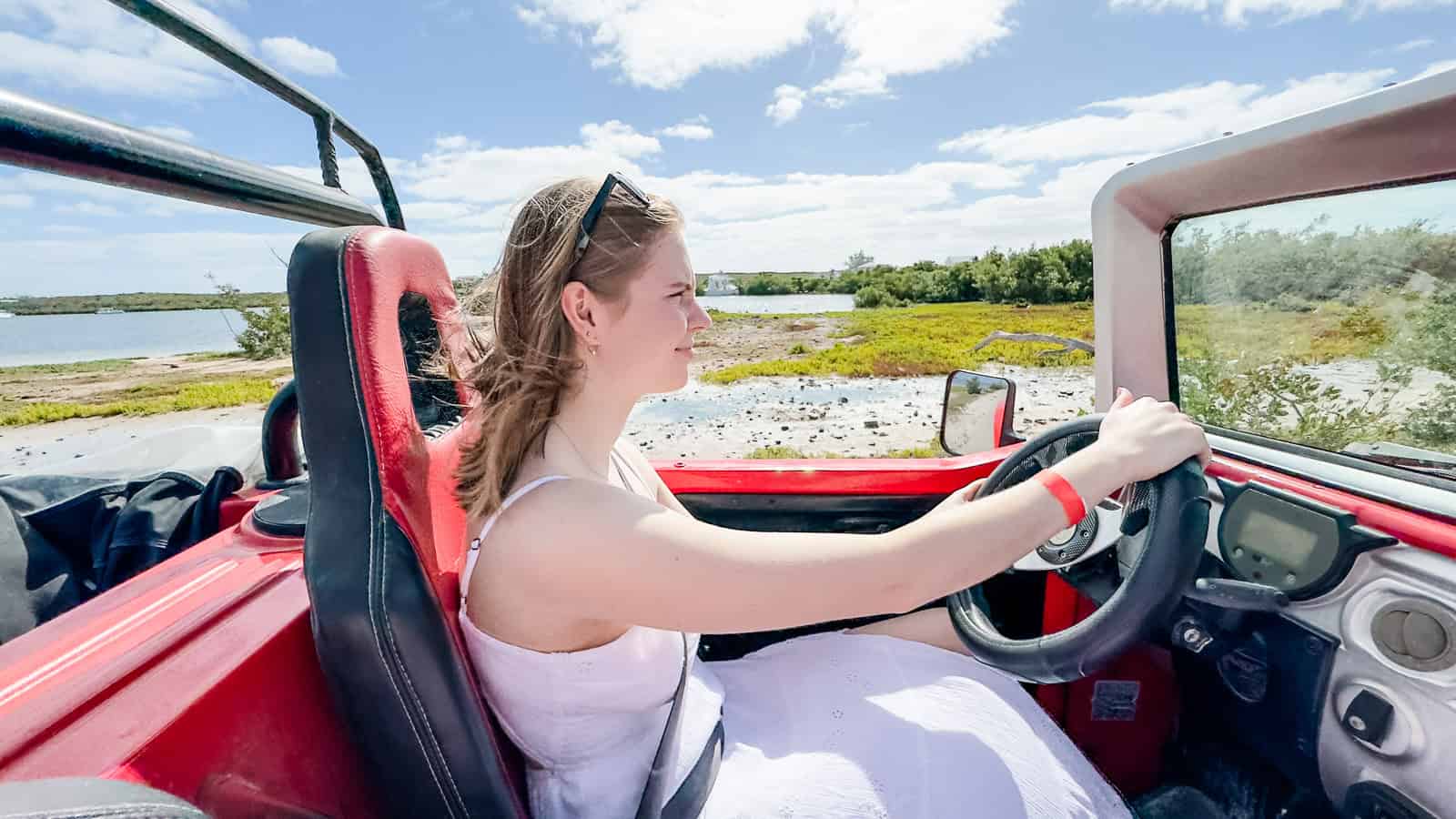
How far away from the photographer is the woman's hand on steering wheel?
1208 mm

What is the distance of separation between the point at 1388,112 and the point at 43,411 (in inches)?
644

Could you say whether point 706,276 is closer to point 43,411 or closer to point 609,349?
point 609,349

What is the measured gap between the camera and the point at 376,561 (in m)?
0.92

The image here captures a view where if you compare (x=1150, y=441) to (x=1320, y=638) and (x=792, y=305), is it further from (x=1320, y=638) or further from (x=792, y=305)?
(x=792, y=305)

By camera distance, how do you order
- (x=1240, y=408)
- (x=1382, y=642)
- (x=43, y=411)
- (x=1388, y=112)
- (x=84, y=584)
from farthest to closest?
1. (x=43, y=411)
2. (x=1240, y=408)
3. (x=84, y=584)
4. (x=1382, y=642)
5. (x=1388, y=112)

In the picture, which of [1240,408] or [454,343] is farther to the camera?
[1240,408]

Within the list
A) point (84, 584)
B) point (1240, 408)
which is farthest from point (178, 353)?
point (1240, 408)

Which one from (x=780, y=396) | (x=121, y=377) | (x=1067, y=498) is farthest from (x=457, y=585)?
(x=121, y=377)

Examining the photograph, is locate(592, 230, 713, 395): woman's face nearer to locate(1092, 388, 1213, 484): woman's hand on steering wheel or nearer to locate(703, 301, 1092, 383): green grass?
locate(1092, 388, 1213, 484): woman's hand on steering wheel

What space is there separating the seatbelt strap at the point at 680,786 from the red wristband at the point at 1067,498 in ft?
2.26

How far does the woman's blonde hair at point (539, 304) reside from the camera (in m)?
1.17

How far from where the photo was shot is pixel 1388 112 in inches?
43.9

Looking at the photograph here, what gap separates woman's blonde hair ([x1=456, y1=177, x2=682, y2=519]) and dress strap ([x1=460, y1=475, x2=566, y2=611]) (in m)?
0.05

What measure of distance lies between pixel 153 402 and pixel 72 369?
6306mm
